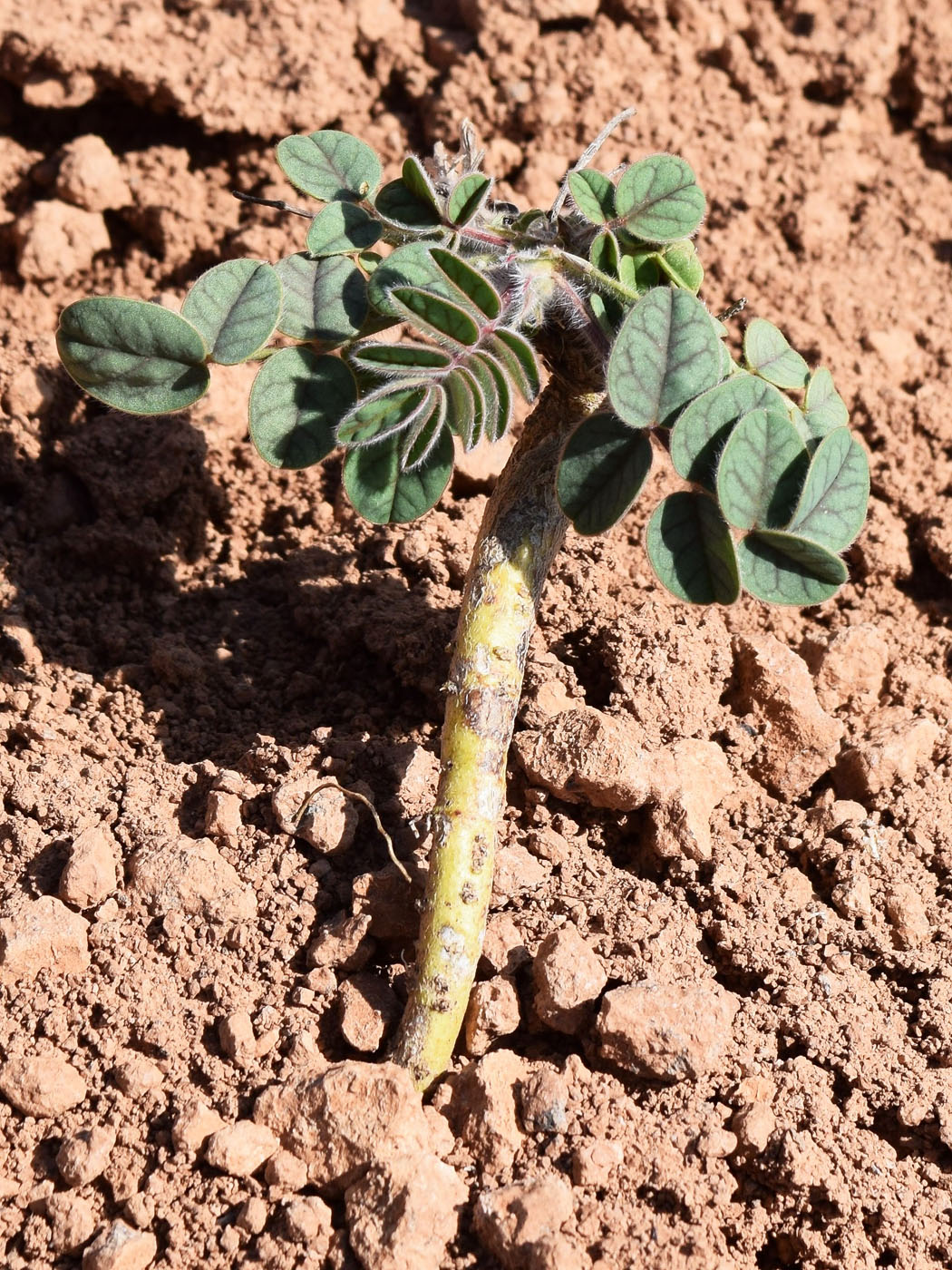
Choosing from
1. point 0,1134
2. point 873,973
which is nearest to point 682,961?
point 873,973

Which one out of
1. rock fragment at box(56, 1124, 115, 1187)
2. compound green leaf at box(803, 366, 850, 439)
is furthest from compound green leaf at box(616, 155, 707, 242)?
rock fragment at box(56, 1124, 115, 1187)

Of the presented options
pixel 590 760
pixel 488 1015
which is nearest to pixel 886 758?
pixel 590 760

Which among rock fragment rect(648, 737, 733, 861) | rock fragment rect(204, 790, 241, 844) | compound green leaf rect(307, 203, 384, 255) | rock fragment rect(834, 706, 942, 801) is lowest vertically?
rock fragment rect(204, 790, 241, 844)

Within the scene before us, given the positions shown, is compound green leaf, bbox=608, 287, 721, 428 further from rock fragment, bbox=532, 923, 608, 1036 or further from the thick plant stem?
rock fragment, bbox=532, 923, 608, 1036

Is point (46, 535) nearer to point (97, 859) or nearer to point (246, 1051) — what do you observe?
point (97, 859)

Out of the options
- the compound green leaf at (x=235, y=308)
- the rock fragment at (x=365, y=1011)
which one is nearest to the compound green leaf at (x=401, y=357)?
the compound green leaf at (x=235, y=308)

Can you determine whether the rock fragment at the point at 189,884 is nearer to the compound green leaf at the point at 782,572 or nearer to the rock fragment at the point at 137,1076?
the rock fragment at the point at 137,1076
